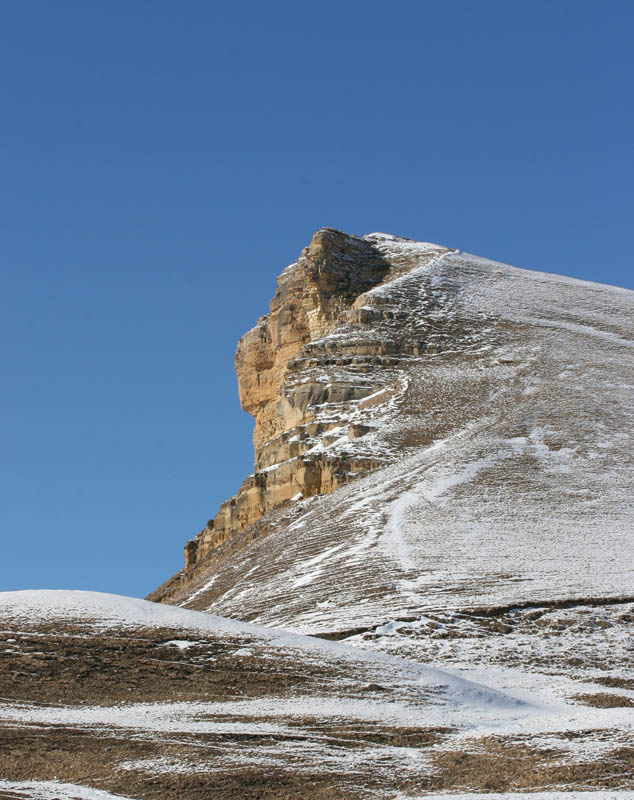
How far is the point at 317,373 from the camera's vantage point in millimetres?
59188

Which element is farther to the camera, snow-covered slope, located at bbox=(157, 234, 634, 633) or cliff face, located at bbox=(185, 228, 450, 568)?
cliff face, located at bbox=(185, 228, 450, 568)

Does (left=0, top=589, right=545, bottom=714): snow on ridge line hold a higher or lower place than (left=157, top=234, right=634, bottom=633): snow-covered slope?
lower

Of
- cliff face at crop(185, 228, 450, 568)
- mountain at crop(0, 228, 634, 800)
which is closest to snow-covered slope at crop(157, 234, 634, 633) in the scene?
mountain at crop(0, 228, 634, 800)

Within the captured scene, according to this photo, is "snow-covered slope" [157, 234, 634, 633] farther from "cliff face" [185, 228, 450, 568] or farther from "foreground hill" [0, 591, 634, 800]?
"foreground hill" [0, 591, 634, 800]

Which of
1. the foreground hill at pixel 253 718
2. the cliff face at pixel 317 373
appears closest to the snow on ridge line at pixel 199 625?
the foreground hill at pixel 253 718

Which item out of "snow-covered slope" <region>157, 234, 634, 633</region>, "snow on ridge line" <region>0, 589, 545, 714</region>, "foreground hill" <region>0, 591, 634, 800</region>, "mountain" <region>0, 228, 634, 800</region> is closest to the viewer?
"foreground hill" <region>0, 591, 634, 800</region>

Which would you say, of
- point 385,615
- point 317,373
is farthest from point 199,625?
point 317,373

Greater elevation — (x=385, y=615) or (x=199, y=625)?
Result: (x=385, y=615)

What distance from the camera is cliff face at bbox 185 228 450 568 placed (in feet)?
163

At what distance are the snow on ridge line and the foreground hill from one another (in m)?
0.05

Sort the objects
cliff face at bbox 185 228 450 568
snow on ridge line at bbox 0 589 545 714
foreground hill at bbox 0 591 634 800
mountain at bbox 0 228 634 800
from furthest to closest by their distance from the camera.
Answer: cliff face at bbox 185 228 450 568 < snow on ridge line at bbox 0 589 545 714 < mountain at bbox 0 228 634 800 < foreground hill at bbox 0 591 634 800

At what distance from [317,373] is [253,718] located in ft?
137

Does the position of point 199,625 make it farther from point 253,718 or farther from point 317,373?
point 317,373

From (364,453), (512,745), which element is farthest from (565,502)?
(512,745)
